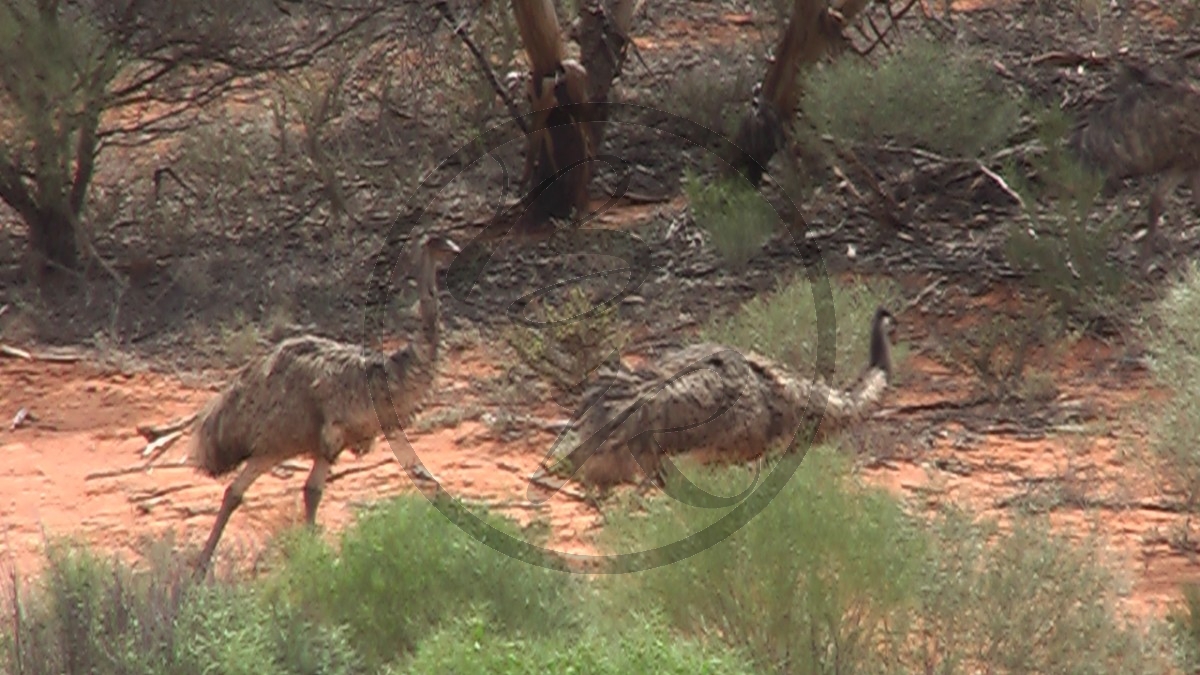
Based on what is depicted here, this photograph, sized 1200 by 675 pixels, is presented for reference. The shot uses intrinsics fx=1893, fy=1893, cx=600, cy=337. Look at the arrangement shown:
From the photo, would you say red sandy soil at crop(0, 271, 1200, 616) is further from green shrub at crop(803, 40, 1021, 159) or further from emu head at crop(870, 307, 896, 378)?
green shrub at crop(803, 40, 1021, 159)

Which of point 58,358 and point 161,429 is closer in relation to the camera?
point 161,429

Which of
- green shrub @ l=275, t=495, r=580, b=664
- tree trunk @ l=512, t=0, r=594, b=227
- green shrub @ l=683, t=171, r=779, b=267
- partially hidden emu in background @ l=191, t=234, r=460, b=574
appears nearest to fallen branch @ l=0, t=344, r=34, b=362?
tree trunk @ l=512, t=0, r=594, b=227

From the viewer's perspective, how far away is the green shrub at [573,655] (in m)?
5.34

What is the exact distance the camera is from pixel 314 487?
7.54m

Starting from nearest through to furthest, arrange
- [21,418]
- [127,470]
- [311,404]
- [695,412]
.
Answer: [695,412] → [311,404] → [127,470] → [21,418]

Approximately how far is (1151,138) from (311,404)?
560cm

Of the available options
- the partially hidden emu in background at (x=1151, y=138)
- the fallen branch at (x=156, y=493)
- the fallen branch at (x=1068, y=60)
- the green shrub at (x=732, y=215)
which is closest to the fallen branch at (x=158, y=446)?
the fallen branch at (x=156, y=493)

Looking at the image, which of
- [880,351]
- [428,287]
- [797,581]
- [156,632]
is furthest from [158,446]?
[797,581]

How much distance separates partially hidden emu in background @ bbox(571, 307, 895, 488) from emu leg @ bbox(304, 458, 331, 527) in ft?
3.41

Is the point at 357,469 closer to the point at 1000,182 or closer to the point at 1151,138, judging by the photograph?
the point at 1000,182

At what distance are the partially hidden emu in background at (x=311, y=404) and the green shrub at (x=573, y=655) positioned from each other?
1.84 m

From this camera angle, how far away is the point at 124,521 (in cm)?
835

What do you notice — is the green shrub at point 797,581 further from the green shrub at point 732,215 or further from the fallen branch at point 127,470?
the green shrub at point 732,215

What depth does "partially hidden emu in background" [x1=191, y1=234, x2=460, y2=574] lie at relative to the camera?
739 cm
